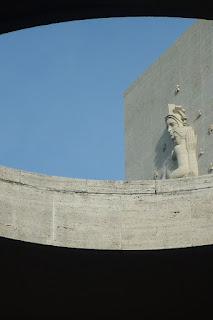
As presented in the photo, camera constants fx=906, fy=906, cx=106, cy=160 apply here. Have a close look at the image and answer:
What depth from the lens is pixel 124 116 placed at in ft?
100

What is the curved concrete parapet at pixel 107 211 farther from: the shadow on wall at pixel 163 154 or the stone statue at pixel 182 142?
the shadow on wall at pixel 163 154

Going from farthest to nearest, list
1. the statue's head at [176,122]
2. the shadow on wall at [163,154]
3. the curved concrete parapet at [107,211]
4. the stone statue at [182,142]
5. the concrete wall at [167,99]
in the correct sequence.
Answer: the concrete wall at [167,99] < the shadow on wall at [163,154] < the statue's head at [176,122] < the stone statue at [182,142] < the curved concrete parapet at [107,211]

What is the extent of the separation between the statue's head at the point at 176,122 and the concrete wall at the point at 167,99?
84 centimetres

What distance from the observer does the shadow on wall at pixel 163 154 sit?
24.3 metres

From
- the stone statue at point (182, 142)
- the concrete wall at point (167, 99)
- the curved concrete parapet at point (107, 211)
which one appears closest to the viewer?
the curved concrete parapet at point (107, 211)

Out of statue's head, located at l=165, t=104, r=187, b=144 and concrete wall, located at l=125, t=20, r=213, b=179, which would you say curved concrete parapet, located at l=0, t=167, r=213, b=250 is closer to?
statue's head, located at l=165, t=104, r=187, b=144

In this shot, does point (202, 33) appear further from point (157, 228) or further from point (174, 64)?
point (157, 228)

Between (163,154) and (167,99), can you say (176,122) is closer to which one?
(163,154)

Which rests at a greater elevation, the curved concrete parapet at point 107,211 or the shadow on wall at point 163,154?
the shadow on wall at point 163,154

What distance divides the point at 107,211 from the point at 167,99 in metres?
13.9

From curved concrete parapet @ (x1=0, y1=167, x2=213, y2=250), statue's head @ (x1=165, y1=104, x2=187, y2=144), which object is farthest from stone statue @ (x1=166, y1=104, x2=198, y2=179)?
curved concrete parapet @ (x1=0, y1=167, x2=213, y2=250)

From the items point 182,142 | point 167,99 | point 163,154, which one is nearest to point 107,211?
point 182,142

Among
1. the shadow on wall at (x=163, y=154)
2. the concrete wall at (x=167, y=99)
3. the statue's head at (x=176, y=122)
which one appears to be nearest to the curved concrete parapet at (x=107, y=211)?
the statue's head at (x=176, y=122)

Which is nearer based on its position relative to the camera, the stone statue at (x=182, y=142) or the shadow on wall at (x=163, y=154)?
the stone statue at (x=182, y=142)
